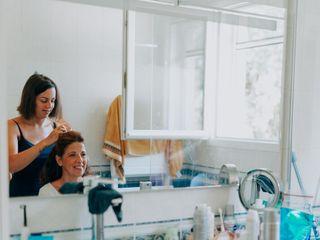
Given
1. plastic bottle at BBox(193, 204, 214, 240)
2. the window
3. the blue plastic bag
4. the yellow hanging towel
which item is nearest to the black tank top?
the yellow hanging towel

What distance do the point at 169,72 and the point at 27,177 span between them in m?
0.62

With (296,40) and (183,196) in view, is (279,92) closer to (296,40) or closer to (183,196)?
(296,40)

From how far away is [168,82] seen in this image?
152 centimetres

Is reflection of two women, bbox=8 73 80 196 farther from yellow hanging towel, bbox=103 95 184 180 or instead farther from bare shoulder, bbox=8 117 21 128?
yellow hanging towel, bbox=103 95 184 180

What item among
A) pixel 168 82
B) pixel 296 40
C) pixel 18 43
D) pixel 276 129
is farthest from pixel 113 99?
pixel 296 40

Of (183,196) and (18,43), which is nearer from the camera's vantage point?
(18,43)

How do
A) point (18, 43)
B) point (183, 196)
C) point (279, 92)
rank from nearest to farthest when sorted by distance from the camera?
point (18, 43), point (183, 196), point (279, 92)

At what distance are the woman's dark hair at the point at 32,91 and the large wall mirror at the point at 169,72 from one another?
0.02 m

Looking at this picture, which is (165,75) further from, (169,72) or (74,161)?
(74,161)

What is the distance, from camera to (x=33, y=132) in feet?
4.16

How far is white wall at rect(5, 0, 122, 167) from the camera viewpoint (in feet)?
4.02

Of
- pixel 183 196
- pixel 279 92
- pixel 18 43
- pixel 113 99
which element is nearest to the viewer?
pixel 18 43

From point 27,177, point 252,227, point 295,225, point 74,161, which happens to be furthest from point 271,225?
point 27,177

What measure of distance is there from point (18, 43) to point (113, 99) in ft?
1.14
